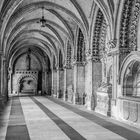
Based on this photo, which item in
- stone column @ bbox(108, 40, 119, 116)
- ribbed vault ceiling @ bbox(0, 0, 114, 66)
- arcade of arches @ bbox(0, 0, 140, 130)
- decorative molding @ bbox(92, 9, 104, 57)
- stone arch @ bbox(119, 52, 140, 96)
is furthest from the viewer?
decorative molding @ bbox(92, 9, 104, 57)

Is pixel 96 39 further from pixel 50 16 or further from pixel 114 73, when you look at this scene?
pixel 50 16

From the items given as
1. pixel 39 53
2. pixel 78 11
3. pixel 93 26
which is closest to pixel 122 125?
pixel 93 26

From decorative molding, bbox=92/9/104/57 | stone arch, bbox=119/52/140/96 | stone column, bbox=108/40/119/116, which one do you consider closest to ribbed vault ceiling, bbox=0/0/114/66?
decorative molding, bbox=92/9/104/57

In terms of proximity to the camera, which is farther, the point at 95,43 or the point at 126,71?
the point at 95,43

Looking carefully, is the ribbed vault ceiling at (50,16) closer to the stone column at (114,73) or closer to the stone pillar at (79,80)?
the stone pillar at (79,80)

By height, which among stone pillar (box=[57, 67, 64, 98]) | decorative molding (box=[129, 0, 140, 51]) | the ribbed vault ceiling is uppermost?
the ribbed vault ceiling

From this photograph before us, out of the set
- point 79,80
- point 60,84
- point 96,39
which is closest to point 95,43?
point 96,39

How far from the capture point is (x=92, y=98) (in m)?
15.4

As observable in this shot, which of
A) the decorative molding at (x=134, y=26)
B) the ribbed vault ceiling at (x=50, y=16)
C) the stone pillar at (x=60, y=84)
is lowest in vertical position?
the stone pillar at (x=60, y=84)

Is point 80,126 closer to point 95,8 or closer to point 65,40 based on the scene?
point 95,8

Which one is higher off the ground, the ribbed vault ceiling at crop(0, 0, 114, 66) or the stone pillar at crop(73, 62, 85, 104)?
the ribbed vault ceiling at crop(0, 0, 114, 66)

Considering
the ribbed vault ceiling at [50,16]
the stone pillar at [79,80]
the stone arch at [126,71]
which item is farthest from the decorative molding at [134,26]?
the stone pillar at [79,80]

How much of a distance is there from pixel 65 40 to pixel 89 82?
772 centimetres

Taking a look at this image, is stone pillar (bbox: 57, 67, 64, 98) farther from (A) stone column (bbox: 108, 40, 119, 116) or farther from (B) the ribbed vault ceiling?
(A) stone column (bbox: 108, 40, 119, 116)
